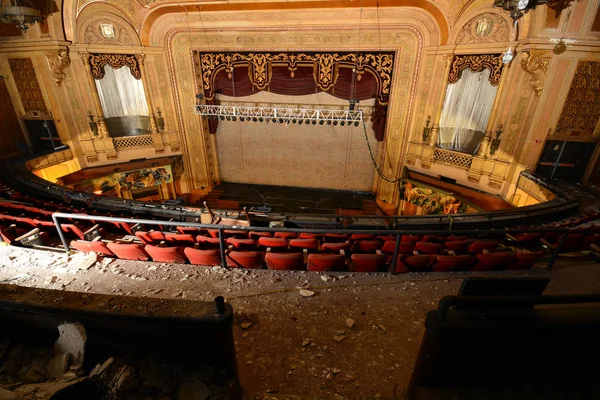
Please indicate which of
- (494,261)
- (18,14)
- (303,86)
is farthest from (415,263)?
(18,14)

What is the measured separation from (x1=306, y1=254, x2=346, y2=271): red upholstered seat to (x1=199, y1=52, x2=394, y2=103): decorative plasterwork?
9.00 m

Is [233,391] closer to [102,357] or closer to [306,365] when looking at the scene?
[306,365]

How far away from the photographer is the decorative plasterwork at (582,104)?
24.6ft

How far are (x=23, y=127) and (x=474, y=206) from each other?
16.4 meters

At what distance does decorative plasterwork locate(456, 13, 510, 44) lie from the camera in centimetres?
809

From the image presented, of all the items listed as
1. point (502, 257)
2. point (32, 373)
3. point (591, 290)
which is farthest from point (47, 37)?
point (591, 290)

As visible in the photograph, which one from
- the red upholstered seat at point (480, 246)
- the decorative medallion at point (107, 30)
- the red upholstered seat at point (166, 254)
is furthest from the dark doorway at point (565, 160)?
the decorative medallion at point (107, 30)

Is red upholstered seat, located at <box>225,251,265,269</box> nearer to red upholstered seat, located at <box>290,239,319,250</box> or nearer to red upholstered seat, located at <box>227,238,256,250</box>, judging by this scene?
red upholstered seat, located at <box>227,238,256,250</box>

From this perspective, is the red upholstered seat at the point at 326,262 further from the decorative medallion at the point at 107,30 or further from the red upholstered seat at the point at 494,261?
the decorative medallion at the point at 107,30

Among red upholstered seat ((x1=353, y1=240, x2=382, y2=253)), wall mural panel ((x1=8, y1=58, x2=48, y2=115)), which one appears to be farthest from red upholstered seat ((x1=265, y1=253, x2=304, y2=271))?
wall mural panel ((x1=8, y1=58, x2=48, y2=115))

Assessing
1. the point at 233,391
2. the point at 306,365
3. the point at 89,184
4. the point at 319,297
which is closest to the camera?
the point at 233,391

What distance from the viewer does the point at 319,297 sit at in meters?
3.25

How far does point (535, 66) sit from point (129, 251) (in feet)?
34.4

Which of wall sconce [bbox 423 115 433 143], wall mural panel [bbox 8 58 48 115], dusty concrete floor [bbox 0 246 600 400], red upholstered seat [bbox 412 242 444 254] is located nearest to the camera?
dusty concrete floor [bbox 0 246 600 400]
